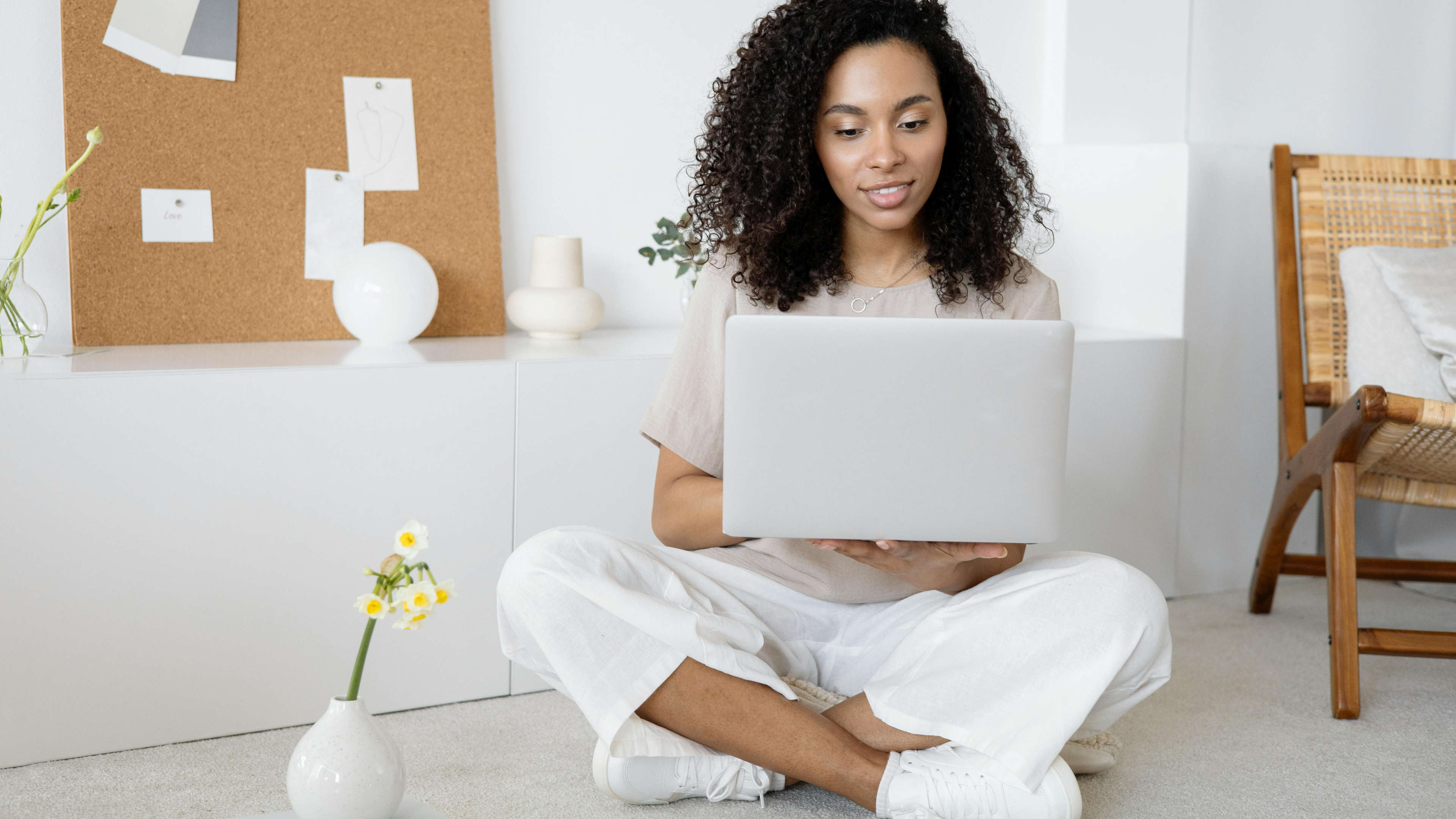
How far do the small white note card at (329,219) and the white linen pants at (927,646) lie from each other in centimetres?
96

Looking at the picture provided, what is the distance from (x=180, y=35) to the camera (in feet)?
6.74

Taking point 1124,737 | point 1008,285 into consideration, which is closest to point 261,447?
point 1008,285

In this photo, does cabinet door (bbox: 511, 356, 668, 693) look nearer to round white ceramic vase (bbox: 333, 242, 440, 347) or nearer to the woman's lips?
round white ceramic vase (bbox: 333, 242, 440, 347)

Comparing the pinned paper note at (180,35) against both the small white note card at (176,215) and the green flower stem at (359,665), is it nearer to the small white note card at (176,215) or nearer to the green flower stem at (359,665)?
the small white note card at (176,215)

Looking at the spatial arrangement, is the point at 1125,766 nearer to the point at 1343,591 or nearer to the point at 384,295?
the point at 1343,591

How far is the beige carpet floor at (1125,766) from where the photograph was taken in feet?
5.08

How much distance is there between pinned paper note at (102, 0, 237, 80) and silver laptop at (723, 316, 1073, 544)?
54.1 inches

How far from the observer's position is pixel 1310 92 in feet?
9.59

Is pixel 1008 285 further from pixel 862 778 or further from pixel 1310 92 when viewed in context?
pixel 1310 92

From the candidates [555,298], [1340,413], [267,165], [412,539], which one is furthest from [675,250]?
[412,539]

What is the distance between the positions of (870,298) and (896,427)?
47 centimetres

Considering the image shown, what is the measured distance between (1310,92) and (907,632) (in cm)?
208

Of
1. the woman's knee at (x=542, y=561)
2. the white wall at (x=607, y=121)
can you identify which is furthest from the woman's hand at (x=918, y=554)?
the white wall at (x=607, y=121)

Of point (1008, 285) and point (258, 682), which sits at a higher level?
point (1008, 285)
